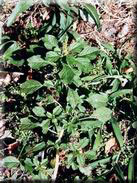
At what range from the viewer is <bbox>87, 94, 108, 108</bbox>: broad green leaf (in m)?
1.70

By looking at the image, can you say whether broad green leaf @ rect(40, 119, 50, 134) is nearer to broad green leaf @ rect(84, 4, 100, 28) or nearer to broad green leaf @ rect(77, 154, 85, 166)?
broad green leaf @ rect(77, 154, 85, 166)

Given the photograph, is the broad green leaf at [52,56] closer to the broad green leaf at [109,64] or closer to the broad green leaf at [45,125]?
the broad green leaf at [45,125]

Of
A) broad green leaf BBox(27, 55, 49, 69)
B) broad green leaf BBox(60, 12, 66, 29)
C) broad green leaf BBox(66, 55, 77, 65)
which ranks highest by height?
broad green leaf BBox(60, 12, 66, 29)

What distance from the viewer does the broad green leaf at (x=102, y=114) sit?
1.69 m

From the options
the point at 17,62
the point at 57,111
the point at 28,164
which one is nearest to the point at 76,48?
the point at 57,111

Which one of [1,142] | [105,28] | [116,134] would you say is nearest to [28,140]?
[1,142]

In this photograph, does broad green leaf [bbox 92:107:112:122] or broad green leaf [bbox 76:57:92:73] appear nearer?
broad green leaf [bbox 76:57:92:73]

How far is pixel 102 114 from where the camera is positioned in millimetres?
1709

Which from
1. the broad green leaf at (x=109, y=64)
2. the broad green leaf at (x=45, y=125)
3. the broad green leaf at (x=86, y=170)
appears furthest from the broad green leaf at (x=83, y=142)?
the broad green leaf at (x=109, y=64)

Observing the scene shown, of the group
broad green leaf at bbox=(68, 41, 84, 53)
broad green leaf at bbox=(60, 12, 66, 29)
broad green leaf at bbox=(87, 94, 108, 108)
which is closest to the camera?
broad green leaf at bbox=(68, 41, 84, 53)

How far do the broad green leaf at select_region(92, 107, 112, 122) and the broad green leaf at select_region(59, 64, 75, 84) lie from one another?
11.4 inches

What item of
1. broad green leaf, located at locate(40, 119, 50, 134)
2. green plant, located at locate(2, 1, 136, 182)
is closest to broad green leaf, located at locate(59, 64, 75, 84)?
green plant, located at locate(2, 1, 136, 182)

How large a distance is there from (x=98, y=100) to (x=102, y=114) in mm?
75

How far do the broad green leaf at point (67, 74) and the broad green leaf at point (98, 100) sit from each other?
0.24 meters
